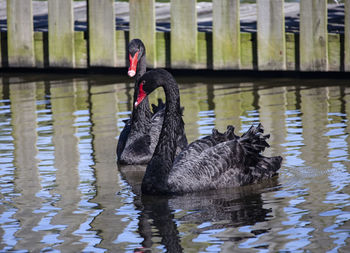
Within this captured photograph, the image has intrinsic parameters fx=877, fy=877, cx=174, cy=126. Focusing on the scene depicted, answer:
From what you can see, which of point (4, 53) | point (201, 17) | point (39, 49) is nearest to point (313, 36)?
point (201, 17)

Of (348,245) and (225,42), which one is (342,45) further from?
(348,245)

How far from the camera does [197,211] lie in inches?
273

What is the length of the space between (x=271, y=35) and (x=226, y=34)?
26.2 inches

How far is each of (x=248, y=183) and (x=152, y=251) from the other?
2193mm

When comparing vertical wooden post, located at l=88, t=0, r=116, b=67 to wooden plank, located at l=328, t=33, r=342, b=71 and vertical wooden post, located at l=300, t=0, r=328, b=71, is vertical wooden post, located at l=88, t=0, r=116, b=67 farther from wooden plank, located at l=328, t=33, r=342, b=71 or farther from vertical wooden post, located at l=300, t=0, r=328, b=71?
wooden plank, located at l=328, t=33, r=342, b=71

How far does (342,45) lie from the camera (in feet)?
40.1

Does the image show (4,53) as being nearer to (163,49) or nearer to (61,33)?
(61,33)

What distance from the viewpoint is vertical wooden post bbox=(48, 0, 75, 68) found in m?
13.6

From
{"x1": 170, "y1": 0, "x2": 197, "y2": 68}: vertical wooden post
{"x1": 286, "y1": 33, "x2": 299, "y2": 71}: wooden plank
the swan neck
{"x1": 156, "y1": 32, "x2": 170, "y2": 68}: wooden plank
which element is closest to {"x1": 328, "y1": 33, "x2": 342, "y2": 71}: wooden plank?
{"x1": 286, "y1": 33, "x2": 299, "y2": 71}: wooden plank

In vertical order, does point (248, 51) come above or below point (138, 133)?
above

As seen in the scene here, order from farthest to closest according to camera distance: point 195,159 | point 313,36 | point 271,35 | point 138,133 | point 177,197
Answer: point 271,35, point 313,36, point 138,133, point 195,159, point 177,197

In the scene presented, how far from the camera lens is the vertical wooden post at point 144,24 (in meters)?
13.1

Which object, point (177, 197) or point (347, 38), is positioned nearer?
point (177, 197)

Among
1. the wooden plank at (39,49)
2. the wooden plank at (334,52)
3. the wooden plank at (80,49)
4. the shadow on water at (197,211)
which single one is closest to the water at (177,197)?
the shadow on water at (197,211)
